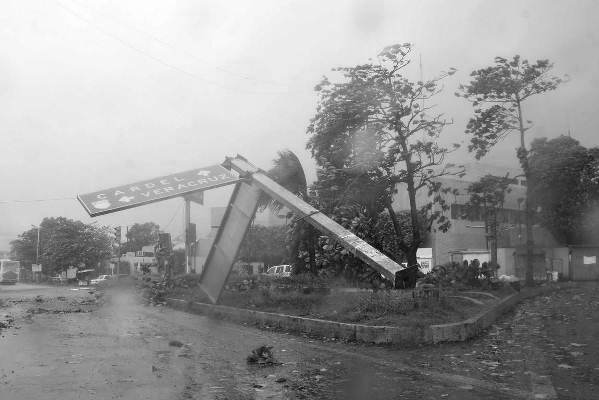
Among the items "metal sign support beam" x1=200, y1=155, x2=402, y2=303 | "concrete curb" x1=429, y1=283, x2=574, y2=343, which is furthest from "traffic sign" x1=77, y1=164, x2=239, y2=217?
"concrete curb" x1=429, y1=283, x2=574, y2=343

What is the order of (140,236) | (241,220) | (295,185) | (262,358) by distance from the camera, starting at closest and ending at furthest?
1. (262,358)
2. (241,220)
3. (295,185)
4. (140,236)

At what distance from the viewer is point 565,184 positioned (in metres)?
37.0

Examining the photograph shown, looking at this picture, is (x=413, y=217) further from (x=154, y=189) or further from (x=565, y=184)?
(x=565, y=184)

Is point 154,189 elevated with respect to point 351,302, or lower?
elevated

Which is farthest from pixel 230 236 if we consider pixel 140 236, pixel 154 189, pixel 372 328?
pixel 140 236

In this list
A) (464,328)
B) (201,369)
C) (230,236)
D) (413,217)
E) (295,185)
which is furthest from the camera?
(295,185)

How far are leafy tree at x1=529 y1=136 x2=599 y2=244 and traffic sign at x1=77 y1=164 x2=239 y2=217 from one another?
2497 centimetres

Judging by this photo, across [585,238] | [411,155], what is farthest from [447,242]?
[411,155]

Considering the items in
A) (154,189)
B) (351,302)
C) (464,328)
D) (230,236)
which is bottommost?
(464,328)

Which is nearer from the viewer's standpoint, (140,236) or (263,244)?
(263,244)

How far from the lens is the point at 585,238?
4156cm

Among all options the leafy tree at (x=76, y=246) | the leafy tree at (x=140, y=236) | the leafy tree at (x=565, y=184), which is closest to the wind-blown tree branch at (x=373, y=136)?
the leafy tree at (x=565, y=184)

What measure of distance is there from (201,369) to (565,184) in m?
35.2

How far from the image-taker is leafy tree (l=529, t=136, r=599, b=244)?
36.3 m
